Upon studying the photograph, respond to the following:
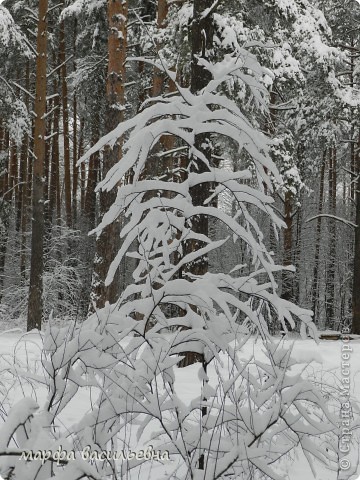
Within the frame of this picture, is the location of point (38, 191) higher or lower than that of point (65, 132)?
lower

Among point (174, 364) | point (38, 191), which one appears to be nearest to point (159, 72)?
point (38, 191)

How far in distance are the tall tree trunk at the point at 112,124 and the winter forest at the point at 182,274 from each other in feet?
0.11

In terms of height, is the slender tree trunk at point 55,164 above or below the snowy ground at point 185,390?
above

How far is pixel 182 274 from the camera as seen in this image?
2.92 metres

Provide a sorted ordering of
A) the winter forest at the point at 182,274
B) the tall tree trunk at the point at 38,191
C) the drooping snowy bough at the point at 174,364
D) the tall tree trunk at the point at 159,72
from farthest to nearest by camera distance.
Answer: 1. the tall tree trunk at the point at 38,191
2. the tall tree trunk at the point at 159,72
3. the winter forest at the point at 182,274
4. the drooping snowy bough at the point at 174,364

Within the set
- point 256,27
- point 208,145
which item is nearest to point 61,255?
point 256,27

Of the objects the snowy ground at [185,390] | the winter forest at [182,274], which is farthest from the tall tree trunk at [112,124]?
the snowy ground at [185,390]

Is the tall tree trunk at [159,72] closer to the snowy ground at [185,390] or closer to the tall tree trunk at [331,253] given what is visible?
the snowy ground at [185,390]

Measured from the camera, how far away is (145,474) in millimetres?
2865

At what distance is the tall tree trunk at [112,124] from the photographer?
8.12 m

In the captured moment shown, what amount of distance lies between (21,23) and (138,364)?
1598cm

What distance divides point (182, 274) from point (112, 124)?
589 centimetres

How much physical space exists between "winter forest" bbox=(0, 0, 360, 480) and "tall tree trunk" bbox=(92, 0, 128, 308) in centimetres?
3

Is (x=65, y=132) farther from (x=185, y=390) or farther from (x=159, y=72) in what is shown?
(x=185, y=390)
